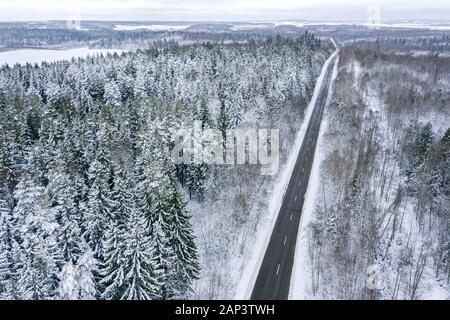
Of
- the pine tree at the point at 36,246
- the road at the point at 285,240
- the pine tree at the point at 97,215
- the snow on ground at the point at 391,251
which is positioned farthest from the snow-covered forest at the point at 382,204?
the pine tree at the point at 36,246

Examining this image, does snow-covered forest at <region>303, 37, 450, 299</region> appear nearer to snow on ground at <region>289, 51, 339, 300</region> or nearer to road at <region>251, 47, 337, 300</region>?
snow on ground at <region>289, 51, 339, 300</region>

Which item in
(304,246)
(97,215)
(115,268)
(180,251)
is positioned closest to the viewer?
(115,268)

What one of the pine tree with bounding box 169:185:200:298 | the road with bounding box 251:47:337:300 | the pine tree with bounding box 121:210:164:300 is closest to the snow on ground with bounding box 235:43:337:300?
the road with bounding box 251:47:337:300

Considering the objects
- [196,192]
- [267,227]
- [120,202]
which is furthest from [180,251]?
[196,192]

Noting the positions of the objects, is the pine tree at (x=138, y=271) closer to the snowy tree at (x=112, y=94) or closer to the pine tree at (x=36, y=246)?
the pine tree at (x=36, y=246)

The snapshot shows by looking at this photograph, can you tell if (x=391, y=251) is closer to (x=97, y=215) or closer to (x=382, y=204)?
(x=382, y=204)

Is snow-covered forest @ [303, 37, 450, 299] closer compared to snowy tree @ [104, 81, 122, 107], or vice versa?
snow-covered forest @ [303, 37, 450, 299]
